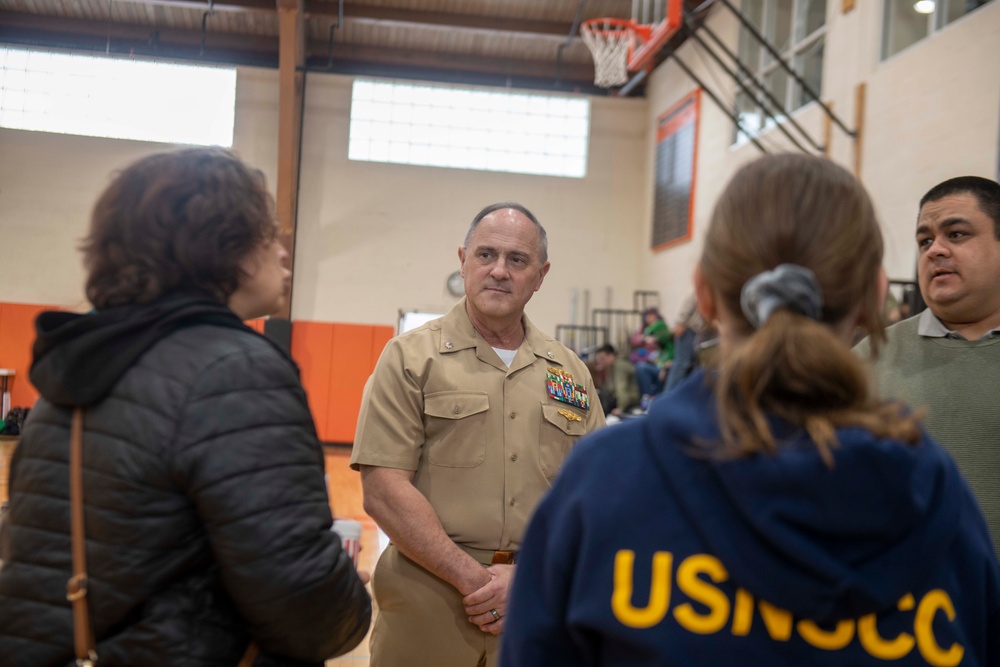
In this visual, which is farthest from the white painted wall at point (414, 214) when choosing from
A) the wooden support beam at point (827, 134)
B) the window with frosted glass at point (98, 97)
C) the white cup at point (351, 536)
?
the white cup at point (351, 536)

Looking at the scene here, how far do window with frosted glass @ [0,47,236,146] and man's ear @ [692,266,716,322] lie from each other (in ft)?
33.1

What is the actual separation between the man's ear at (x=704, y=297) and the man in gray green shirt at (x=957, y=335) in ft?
3.81

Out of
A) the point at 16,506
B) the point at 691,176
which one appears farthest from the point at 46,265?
the point at 16,506

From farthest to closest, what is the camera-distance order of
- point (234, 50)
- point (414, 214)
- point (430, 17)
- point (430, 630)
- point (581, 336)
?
point (581, 336) < point (414, 214) < point (234, 50) < point (430, 17) < point (430, 630)

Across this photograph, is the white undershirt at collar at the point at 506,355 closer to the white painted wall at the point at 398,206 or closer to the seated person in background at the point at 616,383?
the white painted wall at the point at 398,206

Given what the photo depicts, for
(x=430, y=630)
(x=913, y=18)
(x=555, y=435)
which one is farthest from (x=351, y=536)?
(x=913, y=18)

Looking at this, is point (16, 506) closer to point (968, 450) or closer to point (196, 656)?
point (196, 656)

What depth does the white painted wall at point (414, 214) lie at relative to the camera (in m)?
11.0

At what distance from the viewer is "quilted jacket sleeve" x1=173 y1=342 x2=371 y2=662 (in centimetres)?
108

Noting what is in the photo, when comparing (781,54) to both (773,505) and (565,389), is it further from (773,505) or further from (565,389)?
(773,505)

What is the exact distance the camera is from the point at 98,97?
1011cm

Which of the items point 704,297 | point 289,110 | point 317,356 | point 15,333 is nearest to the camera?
point 704,297

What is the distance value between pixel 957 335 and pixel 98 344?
1810 mm

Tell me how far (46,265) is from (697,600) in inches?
425
